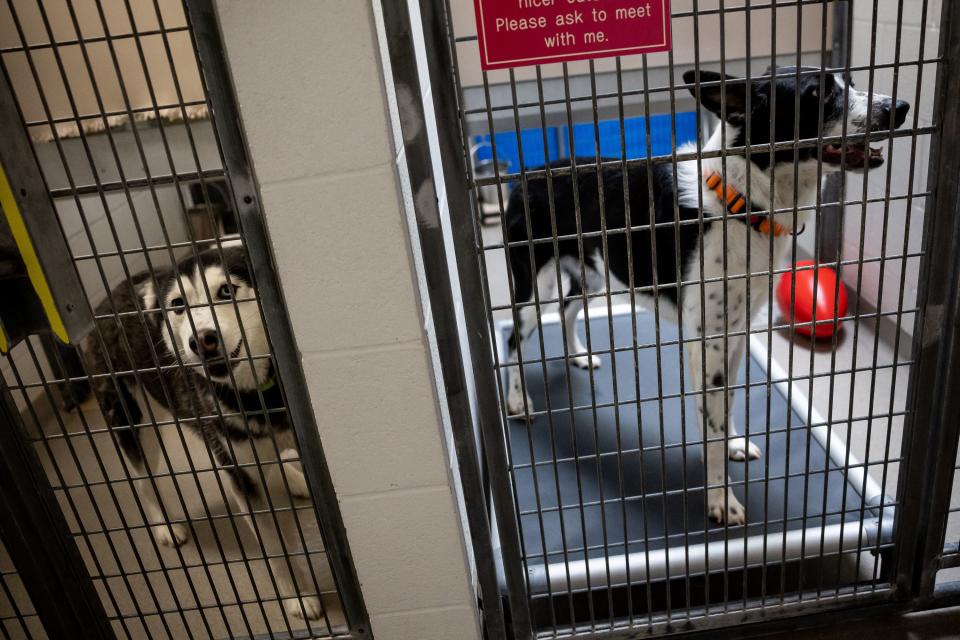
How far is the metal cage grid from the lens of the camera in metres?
1.17

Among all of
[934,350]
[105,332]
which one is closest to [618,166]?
[934,350]

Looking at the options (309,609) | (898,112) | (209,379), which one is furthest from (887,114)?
(309,609)

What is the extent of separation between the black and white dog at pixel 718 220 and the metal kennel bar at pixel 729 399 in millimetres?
31

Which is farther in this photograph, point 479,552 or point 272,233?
point 479,552

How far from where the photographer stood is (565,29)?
1.12 metres

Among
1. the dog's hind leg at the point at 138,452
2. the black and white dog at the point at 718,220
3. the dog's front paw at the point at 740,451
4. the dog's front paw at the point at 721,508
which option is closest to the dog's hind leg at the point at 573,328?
the black and white dog at the point at 718,220

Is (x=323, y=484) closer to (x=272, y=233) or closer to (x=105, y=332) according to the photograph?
(x=272, y=233)

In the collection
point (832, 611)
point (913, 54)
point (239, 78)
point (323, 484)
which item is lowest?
point (832, 611)

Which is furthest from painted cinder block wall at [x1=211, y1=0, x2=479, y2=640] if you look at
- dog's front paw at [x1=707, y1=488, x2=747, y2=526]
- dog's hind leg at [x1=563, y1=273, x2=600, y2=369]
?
dog's hind leg at [x1=563, y1=273, x2=600, y2=369]

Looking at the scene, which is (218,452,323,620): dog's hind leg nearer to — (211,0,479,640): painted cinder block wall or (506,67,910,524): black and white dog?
(211,0,479,640): painted cinder block wall

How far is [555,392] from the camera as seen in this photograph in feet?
8.62

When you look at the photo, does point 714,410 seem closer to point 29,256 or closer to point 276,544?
point 276,544

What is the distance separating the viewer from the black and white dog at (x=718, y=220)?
4.73 feet

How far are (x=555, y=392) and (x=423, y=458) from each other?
1.27 m
